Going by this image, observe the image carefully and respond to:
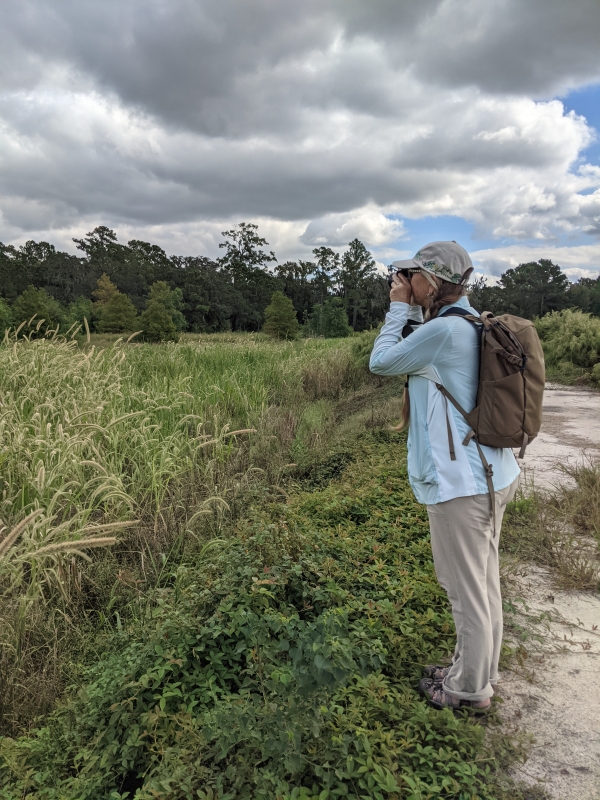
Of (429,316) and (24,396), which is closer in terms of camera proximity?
(429,316)

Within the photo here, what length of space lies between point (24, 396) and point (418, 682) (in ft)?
15.7

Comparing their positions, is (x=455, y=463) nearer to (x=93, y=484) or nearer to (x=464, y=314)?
(x=464, y=314)

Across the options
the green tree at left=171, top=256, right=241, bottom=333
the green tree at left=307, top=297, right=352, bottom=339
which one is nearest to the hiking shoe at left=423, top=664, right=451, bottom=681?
the green tree at left=307, top=297, right=352, bottom=339

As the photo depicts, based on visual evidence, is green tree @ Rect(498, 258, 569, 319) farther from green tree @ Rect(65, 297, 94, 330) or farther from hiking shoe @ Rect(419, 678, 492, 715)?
hiking shoe @ Rect(419, 678, 492, 715)

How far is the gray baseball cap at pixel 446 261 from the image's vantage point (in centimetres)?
206

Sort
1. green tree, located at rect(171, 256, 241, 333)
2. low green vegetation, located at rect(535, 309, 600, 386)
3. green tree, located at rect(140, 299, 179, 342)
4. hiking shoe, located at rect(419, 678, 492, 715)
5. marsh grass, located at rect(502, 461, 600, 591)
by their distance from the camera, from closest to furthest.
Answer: hiking shoe, located at rect(419, 678, 492, 715) < marsh grass, located at rect(502, 461, 600, 591) < low green vegetation, located at rect(535, 309, 600, 386) < green tree, located at rect(140, 299, 179, 342) < green tree, located at rect(171, 256, 241, 333)

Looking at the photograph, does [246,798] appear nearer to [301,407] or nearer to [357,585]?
[357,585]

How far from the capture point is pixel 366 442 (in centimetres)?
673

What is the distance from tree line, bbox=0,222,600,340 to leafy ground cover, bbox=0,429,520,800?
2261 centimetres

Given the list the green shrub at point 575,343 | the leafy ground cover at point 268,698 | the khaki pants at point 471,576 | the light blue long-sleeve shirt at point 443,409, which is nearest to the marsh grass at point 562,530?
the leafy ground cover at point 268,698

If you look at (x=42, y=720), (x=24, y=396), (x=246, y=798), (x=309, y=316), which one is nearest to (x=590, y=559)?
(x=246, y=798)

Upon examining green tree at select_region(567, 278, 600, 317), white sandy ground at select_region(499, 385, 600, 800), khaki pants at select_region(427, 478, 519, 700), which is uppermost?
green tree at select_region(567, 278, 600, 317)

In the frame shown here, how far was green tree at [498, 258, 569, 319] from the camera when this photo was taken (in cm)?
3753

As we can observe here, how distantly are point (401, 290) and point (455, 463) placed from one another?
2.62 ft
